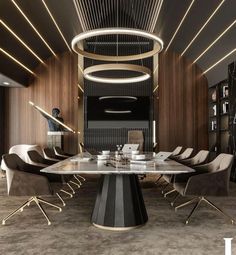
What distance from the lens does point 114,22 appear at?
25.6 ft

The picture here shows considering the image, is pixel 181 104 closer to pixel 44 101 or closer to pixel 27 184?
pixel 44 101

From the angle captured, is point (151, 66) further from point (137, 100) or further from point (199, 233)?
point (199, 233)

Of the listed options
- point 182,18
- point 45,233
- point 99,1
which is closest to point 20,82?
point 99,1

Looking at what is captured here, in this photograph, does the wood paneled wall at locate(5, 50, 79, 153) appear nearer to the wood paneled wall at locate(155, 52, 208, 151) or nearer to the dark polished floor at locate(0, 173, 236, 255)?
the wood paneled wall at locate(155, 52, 208, 151)

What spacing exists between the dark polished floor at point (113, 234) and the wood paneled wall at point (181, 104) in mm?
5355

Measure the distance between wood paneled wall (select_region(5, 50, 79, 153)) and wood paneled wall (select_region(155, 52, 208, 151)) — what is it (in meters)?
2.81

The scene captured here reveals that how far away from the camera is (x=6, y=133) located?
31.1ft

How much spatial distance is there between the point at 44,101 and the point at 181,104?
14.5 ft

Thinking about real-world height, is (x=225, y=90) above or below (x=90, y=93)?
below

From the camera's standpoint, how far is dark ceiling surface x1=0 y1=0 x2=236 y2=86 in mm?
6217

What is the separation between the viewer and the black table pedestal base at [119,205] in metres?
3.25

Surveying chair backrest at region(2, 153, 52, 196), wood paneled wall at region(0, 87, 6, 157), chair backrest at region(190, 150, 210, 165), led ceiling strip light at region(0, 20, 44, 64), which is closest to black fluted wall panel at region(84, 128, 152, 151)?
wood paneled wall at region(0, 87, 6, 157)

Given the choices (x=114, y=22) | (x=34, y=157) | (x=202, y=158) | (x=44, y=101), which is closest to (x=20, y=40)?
(x=114, y=22)

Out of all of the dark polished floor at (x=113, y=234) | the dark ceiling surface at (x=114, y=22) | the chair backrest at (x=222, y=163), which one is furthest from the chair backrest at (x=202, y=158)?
Answer: the dark ceiling surface at (x=114, y=22)
